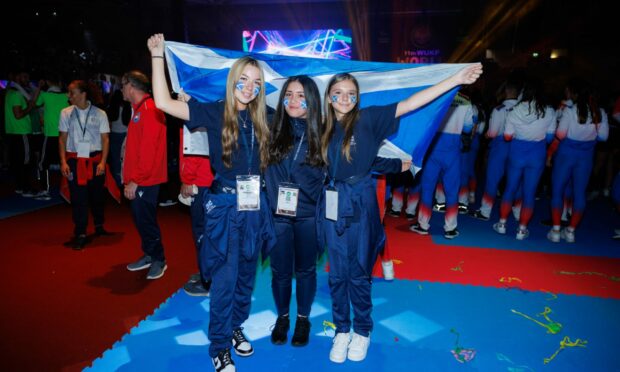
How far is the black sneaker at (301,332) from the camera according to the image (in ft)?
9.35

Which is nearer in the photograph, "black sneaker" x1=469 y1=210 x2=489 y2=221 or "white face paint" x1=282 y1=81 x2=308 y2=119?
"white face paint" x1=282 y1=81 x2=308 y2=119

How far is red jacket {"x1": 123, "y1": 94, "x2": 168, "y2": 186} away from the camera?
3.57 m

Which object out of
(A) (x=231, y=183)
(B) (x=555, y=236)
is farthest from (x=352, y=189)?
(B) (x=555, y=236)

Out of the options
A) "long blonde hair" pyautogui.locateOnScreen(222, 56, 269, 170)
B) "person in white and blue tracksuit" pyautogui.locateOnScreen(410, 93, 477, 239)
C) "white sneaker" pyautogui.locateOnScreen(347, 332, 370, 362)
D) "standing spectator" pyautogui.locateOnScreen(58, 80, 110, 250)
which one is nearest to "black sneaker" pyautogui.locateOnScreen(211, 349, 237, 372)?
"white sneaker" pyautogui.locateOnScreen(347, 332, 370, 362)

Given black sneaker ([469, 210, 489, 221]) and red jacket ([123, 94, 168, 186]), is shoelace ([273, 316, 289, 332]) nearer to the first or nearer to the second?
red jacket ([123, 94, 168, 186])

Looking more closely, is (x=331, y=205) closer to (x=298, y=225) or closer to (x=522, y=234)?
(x=298, y=225)

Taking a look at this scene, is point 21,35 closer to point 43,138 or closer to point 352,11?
point 43,138


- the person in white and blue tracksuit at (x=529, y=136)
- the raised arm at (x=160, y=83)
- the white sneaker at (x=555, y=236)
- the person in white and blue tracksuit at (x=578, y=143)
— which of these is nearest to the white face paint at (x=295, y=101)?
the raised arm at (x=160, y=83)

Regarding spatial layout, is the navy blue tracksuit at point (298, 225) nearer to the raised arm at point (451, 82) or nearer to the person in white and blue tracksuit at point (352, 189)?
the person in white and blue tracksuit at point (352, 189)

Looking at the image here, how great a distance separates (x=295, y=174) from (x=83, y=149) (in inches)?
117

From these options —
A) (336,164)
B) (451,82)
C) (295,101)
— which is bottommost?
(336,164)

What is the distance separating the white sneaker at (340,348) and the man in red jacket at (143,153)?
6.69 feet

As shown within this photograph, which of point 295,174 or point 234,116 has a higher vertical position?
point 234,116

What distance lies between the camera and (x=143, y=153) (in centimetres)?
359
